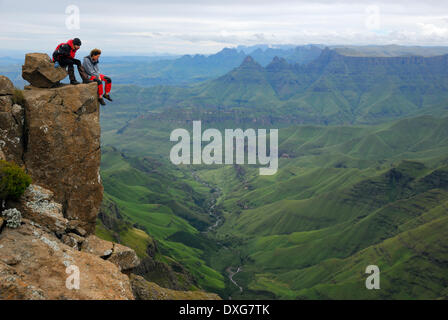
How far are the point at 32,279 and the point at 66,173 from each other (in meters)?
14.0

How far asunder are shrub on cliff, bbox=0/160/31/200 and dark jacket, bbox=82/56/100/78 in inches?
566

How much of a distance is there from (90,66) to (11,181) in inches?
648

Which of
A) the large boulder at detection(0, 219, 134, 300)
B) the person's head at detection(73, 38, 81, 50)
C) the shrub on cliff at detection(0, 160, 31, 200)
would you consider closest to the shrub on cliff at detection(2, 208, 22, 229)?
the large boulder at detection(0, 219, 134, 300)

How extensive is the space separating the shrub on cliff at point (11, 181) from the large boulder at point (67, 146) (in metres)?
5.58

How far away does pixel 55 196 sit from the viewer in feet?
118

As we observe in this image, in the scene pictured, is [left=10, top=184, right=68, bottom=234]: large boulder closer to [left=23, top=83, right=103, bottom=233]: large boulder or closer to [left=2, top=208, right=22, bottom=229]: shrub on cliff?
[left=2, top=208, right=22, bottom=229]: shrub on cliff

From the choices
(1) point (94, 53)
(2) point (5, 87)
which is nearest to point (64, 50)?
(1) point (94, 53)

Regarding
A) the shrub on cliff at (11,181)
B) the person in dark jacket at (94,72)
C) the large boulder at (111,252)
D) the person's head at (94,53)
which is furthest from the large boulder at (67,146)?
the shrub on cliff at (11,181)

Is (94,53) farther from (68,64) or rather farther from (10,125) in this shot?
(10,125)

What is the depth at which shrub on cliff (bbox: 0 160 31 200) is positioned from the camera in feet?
93.4

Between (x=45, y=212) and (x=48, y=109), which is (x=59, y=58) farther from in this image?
(x=45, y=212)
